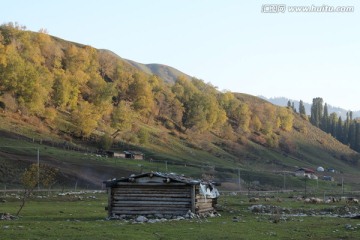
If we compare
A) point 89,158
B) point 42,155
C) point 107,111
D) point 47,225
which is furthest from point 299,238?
point 107,111

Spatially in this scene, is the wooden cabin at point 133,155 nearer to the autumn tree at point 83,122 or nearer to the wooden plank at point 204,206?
the autumn tree at point 83,122

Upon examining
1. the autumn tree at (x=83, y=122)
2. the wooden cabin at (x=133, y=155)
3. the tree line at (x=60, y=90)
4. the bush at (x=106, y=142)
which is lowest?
the wooden cabin at (x=133, y=155)

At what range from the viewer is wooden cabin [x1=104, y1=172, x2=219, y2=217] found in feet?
141

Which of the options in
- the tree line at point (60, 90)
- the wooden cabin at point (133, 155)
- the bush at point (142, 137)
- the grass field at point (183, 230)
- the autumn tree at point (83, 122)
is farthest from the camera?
the bush at point (142, 137)

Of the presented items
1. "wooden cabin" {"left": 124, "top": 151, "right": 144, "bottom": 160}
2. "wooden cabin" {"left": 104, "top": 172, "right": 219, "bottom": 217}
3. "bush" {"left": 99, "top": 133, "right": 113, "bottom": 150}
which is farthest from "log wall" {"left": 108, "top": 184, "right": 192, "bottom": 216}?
"bush" {"left": 99, "top": 133, "right": 113, "bottom": 150}

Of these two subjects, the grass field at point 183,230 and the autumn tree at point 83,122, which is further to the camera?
the autumn tree at point 83,122

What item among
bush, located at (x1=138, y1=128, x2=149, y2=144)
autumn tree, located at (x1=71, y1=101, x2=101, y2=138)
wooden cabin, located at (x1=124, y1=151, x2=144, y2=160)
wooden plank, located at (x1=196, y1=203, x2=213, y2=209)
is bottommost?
wooden plank, located at (x1=196, y1=203, x2=213, y2=209)

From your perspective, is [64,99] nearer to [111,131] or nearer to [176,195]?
[111,131]

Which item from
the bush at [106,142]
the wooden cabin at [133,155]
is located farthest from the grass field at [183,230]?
the bush at [106,142]

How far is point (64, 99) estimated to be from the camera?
6235 inches

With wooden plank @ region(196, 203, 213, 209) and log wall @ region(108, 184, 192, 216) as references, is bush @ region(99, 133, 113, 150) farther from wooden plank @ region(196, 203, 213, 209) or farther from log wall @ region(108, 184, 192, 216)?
log wall @ region(108, 184, 192, 216)

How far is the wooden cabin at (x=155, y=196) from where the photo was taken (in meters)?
43.1

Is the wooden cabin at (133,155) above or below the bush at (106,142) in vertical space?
below

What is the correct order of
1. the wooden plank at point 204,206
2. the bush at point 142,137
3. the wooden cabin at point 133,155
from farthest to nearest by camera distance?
the bush at point 142,137 → the wooden cabin at point 133,155 → the wooden plank at point 204,206
